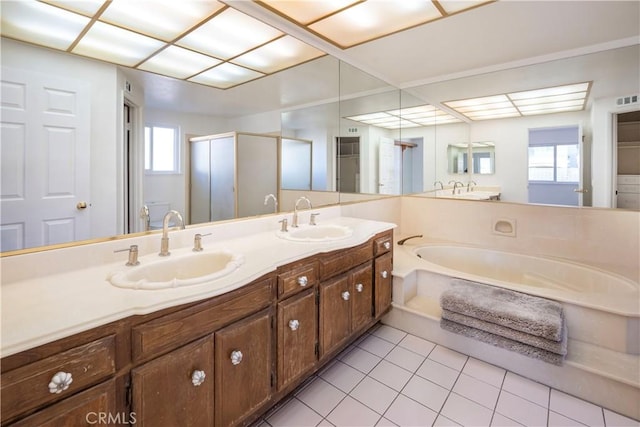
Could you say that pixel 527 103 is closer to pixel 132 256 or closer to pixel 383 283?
pixel 383 283

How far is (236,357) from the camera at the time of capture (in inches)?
48.0

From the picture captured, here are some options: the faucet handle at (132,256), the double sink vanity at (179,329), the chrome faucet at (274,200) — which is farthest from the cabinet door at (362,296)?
the faucet handle at (132,256)

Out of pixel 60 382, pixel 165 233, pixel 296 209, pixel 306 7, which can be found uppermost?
pixel 306 7

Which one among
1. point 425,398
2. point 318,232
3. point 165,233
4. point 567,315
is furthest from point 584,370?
point 165,233

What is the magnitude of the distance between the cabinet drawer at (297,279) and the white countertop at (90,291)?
0.07 metres

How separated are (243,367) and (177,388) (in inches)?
11.4

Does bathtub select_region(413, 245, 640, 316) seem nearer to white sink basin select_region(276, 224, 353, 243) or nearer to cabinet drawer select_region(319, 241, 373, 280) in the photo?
cabinet drawer select_region(319, 241, 373, 280)

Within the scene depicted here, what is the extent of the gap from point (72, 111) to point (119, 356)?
3.20 ft

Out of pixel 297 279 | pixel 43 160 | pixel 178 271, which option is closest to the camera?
pixel 43 160

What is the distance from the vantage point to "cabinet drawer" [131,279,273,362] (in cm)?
95

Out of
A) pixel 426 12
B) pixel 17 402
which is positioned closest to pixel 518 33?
pixel 426 12

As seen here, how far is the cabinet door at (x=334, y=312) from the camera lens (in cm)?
171

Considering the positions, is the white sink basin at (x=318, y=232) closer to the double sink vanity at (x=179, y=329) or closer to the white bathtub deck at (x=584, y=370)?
the double sink vanity at (x=179, y=329)

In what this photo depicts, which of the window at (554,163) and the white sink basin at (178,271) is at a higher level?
the window at (554,163)
